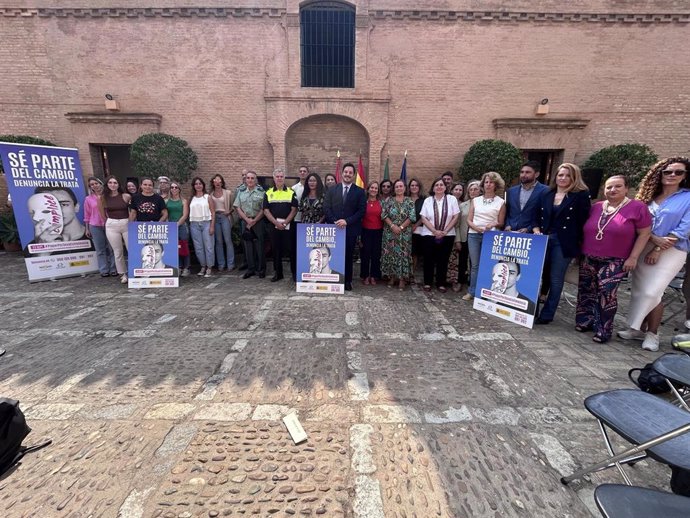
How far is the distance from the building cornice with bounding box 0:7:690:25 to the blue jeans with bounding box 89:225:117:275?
6.73 m

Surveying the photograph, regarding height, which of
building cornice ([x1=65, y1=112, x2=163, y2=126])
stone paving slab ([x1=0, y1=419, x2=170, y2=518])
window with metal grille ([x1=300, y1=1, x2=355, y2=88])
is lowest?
stone paving slab ([x1=0, y1=419, x2=170, y2=518])

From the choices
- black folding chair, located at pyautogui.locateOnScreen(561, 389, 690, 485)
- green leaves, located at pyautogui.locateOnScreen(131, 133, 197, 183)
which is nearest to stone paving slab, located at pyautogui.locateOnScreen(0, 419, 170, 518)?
black folding chair, located at pyautogui.locateOnScreen(561, 389, 690, 485)

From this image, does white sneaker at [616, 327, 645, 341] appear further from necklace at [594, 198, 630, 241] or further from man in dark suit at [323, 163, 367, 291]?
man in dark suit at [323, 163, 367, 291]

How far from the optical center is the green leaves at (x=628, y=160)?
823cm

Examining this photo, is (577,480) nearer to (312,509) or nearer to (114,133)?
(312,509)

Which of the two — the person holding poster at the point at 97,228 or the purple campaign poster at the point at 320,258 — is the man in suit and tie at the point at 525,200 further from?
the person holding poster at the point at 97,228

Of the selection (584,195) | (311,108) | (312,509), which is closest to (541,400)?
(312,509)

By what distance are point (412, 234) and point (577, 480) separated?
4.00 metres

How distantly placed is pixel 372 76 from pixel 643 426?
9.59 m

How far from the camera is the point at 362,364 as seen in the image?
314 centimetres

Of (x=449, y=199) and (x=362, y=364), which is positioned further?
(x=449, y=199)

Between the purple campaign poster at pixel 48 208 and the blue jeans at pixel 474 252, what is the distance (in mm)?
7303

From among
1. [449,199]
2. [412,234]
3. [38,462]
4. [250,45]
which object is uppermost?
[250,45]

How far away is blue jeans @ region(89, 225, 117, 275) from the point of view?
20.1 feet
